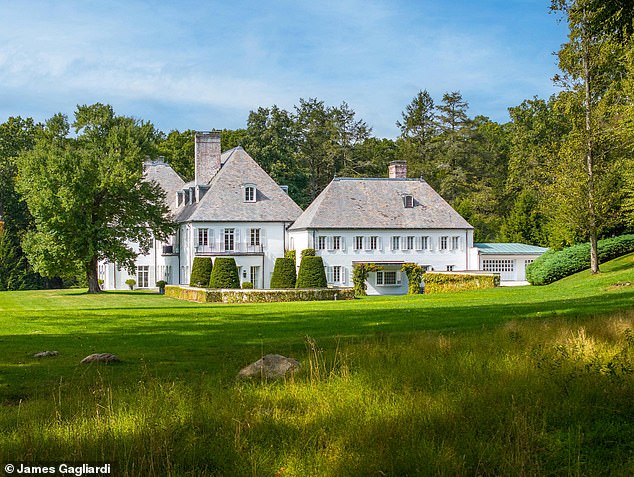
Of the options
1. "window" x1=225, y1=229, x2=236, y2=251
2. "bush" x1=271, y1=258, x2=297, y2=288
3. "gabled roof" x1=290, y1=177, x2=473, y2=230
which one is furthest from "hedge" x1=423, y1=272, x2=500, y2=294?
"window" x1=225, y1=229, x2=236, y2=251

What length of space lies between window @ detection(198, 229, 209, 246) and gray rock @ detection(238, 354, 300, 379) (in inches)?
1621

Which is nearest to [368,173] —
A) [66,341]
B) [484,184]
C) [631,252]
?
[484,184]

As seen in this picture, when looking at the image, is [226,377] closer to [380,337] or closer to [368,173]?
[380,337]

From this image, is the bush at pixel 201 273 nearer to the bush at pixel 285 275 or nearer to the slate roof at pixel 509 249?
the bush at pixel 285 275

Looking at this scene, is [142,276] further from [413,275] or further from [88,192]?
[413,275]

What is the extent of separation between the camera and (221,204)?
51781 millimetres

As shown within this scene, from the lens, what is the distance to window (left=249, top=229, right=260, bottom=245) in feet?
170

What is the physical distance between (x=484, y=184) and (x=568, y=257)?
33921 millimetres

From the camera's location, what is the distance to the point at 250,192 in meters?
52.7

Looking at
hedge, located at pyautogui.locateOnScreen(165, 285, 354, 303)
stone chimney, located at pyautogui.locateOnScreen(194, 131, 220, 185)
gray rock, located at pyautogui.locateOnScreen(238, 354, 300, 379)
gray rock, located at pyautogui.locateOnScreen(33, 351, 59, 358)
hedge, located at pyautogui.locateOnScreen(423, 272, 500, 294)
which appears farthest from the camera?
stone chimney, located at pyautogui.locateOnScreen(194, 131, 220, 185)

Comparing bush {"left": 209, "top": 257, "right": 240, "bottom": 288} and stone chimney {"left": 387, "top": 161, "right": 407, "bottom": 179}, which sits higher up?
stone chimney {"left": 387, "top": 161, "right": 407, "bottom": 179}

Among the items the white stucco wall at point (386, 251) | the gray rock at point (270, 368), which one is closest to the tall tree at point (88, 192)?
the white stucco wall at point (386, 251)

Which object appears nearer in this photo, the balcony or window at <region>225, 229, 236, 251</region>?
the balcony

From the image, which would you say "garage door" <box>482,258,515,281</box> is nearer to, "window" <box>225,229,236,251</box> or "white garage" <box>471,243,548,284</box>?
"white garage" <box>471,243,548,284</box>
